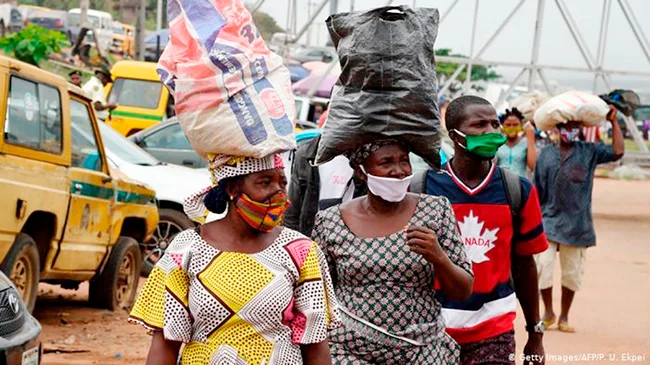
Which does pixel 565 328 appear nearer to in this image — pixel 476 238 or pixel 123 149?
pixel 123 149

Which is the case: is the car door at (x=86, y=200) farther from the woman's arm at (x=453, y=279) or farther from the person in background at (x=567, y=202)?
the woman's arm at (x=453, y=279)

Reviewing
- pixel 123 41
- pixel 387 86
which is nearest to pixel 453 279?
pixel 387 86

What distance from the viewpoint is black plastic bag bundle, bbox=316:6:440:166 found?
180 inches

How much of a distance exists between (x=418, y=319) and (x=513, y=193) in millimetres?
1011

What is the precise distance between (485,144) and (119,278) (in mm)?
6606

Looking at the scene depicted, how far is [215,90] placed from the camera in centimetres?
389

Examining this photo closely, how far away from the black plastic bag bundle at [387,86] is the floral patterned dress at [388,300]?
1.27ft

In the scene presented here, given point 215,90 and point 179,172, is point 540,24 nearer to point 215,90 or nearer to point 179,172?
point 179,172

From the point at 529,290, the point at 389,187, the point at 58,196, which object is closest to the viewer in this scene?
the point at 389,187

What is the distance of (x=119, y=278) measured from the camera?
36.7ft

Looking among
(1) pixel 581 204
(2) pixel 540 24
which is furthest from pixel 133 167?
(2) pixel 540 24

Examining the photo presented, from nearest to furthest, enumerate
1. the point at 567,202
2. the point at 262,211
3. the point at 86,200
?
the point at 262,211, the point at 86,200, the point at 567,202

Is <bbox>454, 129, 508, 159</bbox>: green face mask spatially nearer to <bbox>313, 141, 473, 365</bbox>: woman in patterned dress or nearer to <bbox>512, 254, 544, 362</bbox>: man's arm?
<bbox>512, 254, 544, 362</bbox>: man's arm

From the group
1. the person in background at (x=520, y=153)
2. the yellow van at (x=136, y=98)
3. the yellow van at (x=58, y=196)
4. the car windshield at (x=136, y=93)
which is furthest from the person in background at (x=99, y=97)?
the person in background at (x=520, y=153)
